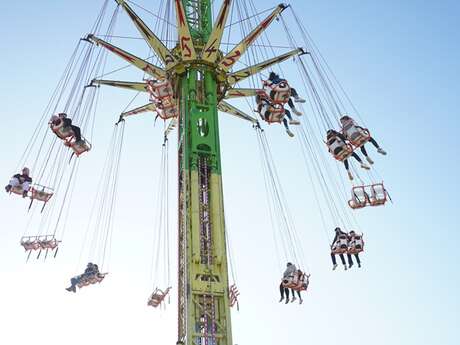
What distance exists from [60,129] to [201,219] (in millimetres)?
6529

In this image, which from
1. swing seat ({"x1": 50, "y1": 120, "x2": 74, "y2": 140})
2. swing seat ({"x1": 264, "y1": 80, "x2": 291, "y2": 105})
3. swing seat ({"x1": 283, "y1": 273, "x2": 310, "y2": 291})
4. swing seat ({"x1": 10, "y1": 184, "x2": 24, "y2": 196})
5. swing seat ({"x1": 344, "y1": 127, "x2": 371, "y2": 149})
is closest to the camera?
swing seat ({"x1": 344, "y1": 127, "x2": 371, "y2": 149})

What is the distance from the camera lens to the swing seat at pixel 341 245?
2206 centimetres

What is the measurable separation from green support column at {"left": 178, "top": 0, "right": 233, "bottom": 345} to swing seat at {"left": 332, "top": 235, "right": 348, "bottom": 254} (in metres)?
4.05

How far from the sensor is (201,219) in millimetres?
21703

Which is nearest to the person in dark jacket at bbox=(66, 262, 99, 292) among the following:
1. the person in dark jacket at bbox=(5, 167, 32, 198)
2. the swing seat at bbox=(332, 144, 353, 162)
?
the person in dark jacket at bbox=(5, 167, 32, 198)

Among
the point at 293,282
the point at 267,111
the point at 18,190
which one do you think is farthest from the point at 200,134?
the point at 18,190

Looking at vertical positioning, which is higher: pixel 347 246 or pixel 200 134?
pixel 200 134

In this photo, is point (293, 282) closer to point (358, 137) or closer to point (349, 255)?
point (349, 255)

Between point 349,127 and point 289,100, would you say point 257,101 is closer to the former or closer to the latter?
point 289,100

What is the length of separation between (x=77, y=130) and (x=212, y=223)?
21.7 feet

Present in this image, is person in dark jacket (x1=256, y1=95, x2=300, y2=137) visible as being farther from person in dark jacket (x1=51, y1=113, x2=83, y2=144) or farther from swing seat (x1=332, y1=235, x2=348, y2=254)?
person in dark jacket (x1=51, y1=113, x2=83, y2=144)

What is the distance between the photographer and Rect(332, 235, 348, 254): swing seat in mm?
22062

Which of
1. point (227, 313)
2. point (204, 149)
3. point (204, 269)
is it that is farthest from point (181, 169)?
point (227, 313)

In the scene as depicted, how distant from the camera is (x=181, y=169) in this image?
23.3m
